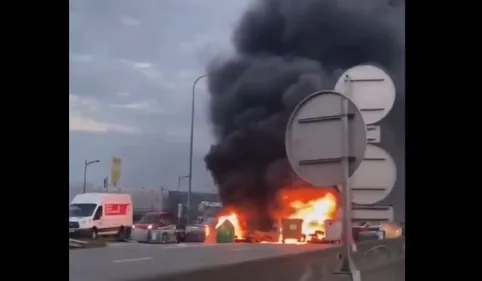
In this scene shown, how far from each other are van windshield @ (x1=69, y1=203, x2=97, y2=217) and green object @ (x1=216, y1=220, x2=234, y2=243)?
0.49 m

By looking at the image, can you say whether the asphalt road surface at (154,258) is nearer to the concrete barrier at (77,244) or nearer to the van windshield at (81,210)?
the concrete barrier at (77,244)

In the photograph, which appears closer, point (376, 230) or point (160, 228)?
point (160, 228)

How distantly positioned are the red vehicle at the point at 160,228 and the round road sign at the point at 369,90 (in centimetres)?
82

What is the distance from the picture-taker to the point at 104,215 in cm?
253

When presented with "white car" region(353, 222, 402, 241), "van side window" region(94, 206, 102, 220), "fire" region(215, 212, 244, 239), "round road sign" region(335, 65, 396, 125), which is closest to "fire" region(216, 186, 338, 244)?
"fire" region(215, 212, 244, 239)

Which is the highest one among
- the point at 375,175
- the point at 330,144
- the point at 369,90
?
the point at 369,90

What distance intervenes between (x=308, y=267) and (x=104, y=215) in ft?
2.68

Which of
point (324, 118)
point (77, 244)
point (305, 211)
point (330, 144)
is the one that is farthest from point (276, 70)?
point (77, 244)

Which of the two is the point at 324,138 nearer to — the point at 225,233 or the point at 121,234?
the point at 225,233

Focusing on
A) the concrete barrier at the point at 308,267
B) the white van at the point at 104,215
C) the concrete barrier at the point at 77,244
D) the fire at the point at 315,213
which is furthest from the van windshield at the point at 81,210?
the fire at the point at 315,213

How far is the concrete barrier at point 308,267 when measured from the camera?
2514 mm

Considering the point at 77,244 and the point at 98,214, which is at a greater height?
the point at 98,214
